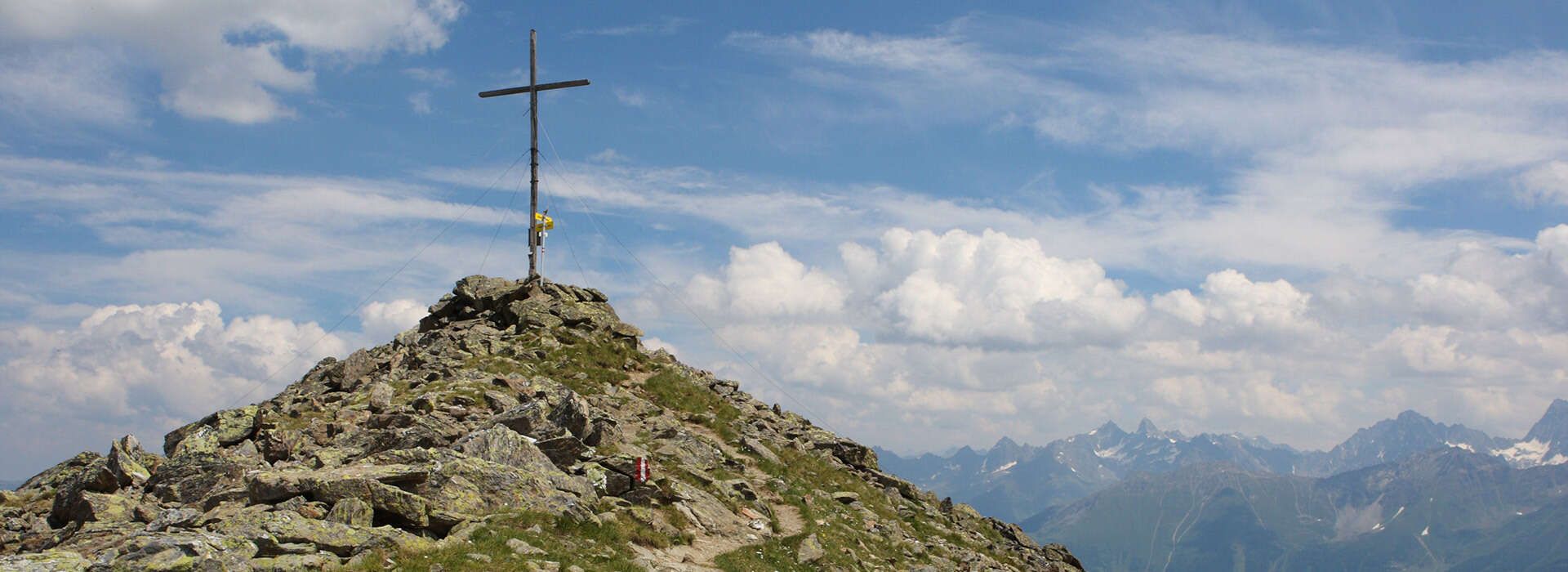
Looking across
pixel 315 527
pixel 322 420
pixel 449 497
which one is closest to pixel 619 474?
pixel 449 497

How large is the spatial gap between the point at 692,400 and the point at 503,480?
21211 millimetres

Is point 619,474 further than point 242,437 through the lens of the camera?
No

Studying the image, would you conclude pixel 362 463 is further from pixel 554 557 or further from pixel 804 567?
pixel 804 567

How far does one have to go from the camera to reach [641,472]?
29.0 meters

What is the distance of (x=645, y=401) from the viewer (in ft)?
143

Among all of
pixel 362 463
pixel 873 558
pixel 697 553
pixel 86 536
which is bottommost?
pixel 873 558

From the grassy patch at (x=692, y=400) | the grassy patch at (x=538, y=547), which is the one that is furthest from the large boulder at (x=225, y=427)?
the grassy patch at (x=692, y=400)

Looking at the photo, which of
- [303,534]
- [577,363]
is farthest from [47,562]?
[577,363]

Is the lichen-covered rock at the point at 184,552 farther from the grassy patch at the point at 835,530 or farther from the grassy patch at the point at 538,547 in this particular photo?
the grassy patch at the point at 835,530

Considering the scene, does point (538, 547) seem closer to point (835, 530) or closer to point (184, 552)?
point (184, 552)

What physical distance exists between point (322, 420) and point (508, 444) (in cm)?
1211

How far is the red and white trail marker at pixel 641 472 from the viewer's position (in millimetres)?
29016

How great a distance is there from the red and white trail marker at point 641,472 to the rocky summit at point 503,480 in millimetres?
79

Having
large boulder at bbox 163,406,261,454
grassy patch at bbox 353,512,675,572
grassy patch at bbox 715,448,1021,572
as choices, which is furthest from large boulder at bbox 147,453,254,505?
grassy patch at bbox 715,448,1021,572
